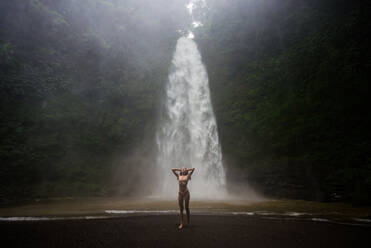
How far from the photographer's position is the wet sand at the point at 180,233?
3931 mm

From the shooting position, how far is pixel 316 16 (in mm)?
16188

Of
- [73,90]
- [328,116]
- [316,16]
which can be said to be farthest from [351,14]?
[73,90]

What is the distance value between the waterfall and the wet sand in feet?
27.3

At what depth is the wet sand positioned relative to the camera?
3.93m

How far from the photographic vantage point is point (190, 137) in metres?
16.1

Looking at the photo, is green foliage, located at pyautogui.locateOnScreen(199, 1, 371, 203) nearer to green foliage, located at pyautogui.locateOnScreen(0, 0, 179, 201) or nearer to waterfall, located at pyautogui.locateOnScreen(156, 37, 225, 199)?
waterfall, located at pyautogui.locateOnScreen(156, 37, 225, 199)

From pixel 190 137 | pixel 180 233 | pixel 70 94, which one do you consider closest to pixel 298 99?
pixel 190 137

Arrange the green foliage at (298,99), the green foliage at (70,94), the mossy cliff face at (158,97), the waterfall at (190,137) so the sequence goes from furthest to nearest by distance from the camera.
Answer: the waterfall at (190,137), the green foliage at (70,94), the mossy cliff face at (158,97), the green foliage at (298,99)

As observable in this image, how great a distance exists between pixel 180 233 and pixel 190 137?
11560mm

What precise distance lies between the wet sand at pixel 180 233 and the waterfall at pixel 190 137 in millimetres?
8323

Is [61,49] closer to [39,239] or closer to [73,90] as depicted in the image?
[73,90]

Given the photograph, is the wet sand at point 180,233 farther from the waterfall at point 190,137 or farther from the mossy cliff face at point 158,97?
the waterfall at point 190,137

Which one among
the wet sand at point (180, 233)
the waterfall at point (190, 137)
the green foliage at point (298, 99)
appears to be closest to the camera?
the wet sand at point (180, 233)

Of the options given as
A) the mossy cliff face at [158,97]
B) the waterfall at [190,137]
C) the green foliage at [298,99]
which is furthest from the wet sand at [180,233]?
the waterfall at [190,137]
